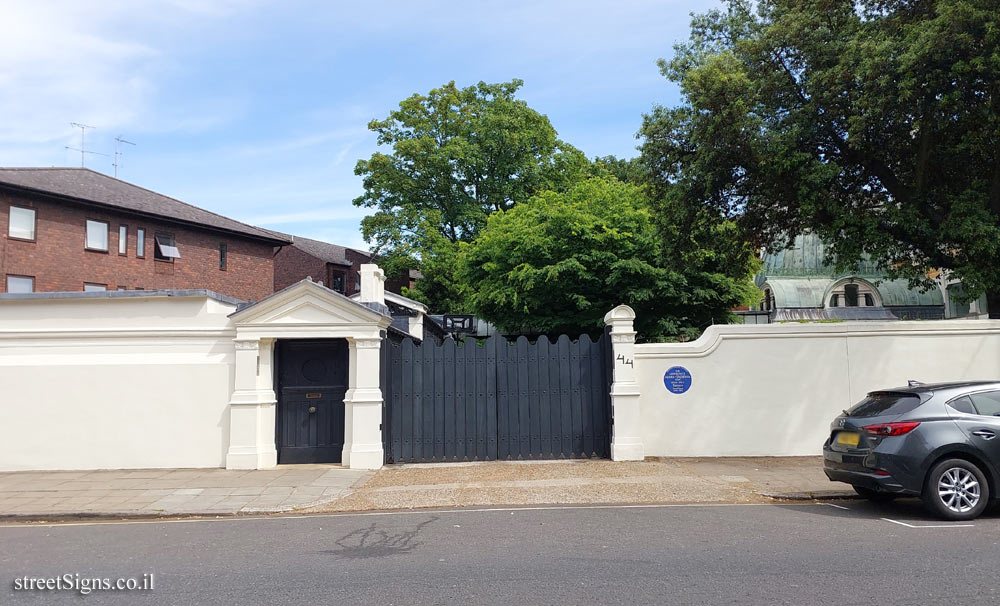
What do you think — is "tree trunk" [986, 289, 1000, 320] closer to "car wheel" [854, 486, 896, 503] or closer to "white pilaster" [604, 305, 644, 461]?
"car wheel" [854, 486, 896, 503]

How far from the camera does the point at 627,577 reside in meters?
5.57

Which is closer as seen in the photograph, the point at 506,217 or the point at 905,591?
the point at 905,591

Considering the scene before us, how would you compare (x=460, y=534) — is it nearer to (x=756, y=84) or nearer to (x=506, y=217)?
(x=756, y=84)

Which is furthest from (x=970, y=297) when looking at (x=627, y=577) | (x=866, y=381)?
(x=627, y=577)

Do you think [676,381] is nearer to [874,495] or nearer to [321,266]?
[874,495]

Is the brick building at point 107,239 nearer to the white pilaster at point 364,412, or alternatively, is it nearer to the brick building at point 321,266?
the brick building at point 321,266

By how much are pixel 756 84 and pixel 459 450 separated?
8.78m

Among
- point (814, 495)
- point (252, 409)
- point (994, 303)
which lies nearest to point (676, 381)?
point (814, 495)

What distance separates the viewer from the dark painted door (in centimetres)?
1227

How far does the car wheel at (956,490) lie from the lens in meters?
7.51

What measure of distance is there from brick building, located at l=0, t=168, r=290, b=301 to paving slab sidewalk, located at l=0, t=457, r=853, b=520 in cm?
1788

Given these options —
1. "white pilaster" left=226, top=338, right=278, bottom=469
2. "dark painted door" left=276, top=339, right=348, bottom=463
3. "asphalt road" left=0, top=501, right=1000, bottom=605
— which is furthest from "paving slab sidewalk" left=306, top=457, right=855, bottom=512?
"white pilaster" left=226, top=338, right=278, bottom=469

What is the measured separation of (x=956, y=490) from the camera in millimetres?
7578

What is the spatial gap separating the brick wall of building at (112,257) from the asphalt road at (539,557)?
21.9m
